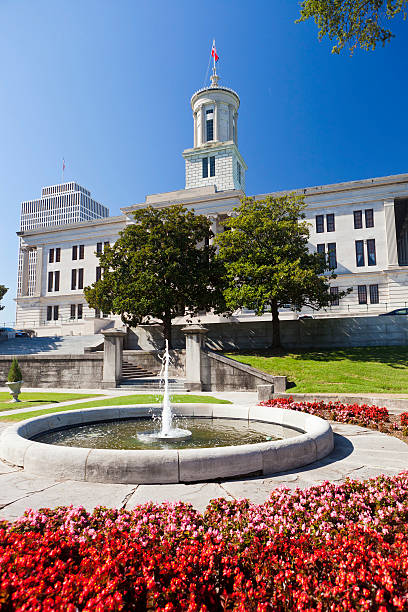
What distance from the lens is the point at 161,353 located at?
27.5m

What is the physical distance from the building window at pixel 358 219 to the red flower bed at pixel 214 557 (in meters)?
50.5

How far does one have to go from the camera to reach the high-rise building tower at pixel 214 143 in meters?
66.3

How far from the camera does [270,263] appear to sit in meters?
28.8

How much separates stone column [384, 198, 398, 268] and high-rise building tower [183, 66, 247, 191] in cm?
2622

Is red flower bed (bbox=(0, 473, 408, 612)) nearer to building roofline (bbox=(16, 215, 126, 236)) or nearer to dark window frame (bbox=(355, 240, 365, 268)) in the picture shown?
dark window frame (bbox=(355, 240, 365, 268))

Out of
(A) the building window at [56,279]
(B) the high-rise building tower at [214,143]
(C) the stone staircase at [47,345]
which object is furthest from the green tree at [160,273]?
(B) the high-rise building tower at [214,143]

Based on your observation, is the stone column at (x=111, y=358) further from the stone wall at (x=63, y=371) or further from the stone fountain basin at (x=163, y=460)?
the stone fountain basin at (x=163, y=460)

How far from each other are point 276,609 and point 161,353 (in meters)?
25.0

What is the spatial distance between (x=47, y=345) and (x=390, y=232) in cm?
4194

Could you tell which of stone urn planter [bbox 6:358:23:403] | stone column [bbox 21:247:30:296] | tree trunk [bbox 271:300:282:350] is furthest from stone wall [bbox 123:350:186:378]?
stone column [bbox 21:247:30:296]

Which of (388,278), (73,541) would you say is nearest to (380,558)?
(73,541)

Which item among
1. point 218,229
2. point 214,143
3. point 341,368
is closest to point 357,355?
point 341,368

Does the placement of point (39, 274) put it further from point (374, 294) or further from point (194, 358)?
point (194, 358)

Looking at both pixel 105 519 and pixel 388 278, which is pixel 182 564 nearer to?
pixel 105 519
